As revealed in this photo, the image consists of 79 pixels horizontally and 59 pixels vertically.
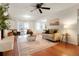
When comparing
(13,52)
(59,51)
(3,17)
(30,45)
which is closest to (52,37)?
(59,51)

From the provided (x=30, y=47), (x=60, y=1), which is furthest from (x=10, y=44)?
(x=60, y=1)

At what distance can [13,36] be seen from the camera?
228 centimetres

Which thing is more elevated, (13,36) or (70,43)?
(13,36)

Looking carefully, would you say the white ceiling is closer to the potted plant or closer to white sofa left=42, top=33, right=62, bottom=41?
the potted plant

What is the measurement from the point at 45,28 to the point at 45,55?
55cm

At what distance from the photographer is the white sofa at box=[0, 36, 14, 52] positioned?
226 centimetres

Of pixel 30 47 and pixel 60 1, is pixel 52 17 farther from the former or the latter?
pixel 30 47

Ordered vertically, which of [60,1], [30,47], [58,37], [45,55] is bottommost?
[45,55]

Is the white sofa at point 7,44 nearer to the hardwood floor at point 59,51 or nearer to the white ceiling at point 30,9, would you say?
the hardwood floor at point 59,51

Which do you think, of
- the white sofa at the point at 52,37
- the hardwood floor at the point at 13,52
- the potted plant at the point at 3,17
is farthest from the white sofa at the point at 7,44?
the white sofa at the point at 52,37

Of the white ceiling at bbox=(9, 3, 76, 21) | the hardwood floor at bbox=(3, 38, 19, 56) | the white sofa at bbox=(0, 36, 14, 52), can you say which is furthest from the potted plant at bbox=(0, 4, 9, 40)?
the hardwood floor at bbox=(3, 38, 19, 56)

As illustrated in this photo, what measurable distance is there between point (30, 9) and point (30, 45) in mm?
729

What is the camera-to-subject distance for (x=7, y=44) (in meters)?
2.29

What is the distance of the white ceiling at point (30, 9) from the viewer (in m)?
2.25
